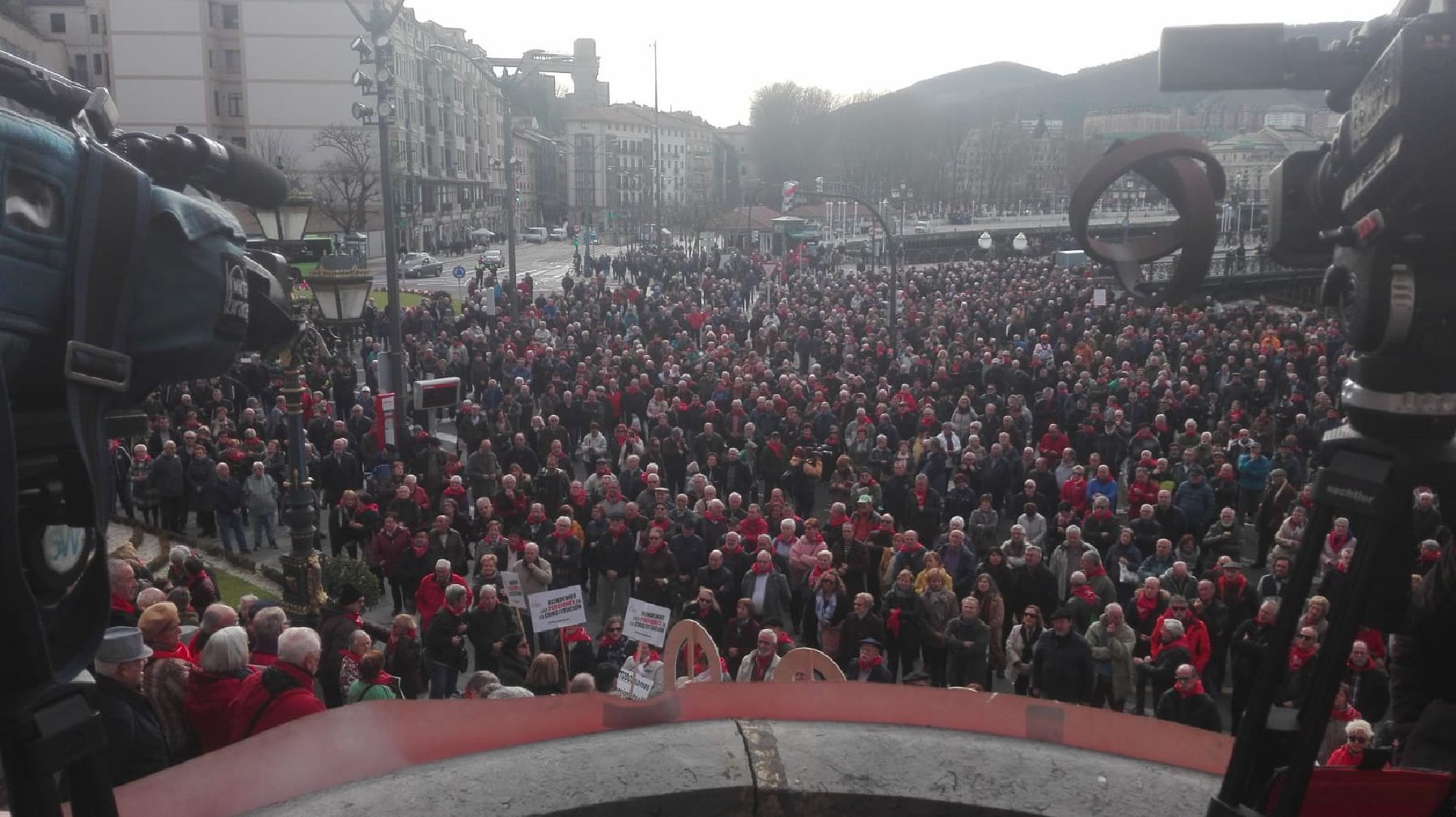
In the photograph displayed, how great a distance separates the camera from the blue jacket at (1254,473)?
14.3 meters

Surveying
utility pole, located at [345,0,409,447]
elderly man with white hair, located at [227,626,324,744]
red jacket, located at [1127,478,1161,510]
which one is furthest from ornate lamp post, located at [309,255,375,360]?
red jacket, located at [1127,478,1161,510]

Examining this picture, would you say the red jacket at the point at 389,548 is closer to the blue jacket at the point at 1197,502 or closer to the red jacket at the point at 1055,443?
the red jacket at the point at 1055,443

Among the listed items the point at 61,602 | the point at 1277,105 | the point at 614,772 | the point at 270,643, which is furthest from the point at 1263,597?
the point at 1277,105

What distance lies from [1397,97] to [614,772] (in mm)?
2016

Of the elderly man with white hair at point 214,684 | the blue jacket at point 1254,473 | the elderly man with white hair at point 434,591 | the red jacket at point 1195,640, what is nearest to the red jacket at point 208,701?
the elderly man with white hair at point 214,684

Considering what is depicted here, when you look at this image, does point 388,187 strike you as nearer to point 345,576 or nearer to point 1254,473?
point 345,576

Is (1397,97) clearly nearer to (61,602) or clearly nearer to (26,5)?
(61,602)

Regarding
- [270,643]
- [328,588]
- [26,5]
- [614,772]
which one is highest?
[26,5]

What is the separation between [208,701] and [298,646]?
60 centimetres

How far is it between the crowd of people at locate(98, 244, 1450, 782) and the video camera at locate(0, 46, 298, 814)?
204 cm

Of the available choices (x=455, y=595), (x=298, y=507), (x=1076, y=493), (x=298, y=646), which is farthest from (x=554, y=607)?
(x=1076, y=493)

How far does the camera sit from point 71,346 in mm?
1702

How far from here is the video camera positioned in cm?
163

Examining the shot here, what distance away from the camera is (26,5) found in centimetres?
5862
